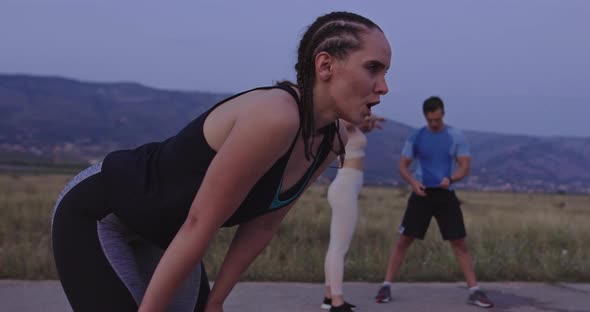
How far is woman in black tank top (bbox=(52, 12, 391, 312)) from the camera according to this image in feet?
6.68

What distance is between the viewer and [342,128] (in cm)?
264

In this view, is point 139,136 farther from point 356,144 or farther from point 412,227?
Result: point 356,144

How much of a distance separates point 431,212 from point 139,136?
136 meters

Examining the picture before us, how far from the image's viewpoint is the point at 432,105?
6.80 metres

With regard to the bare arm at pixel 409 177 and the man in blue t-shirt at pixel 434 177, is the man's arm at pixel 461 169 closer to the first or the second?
the man in blue t-shirt at pixel 434 177

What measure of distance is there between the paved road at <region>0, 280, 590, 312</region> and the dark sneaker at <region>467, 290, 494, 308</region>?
2.9 inches

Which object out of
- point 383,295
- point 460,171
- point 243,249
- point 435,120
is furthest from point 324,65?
point 460,171

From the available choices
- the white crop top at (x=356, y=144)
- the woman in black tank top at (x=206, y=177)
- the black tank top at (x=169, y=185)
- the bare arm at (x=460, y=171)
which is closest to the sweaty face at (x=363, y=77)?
the woman in black tank top at (x=206, y=177)

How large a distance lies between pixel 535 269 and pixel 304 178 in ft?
19.8

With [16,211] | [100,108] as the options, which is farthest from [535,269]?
[100,108]

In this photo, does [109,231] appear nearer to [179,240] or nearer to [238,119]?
[179,240]

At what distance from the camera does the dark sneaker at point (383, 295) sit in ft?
20.7

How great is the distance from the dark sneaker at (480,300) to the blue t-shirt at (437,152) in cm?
101

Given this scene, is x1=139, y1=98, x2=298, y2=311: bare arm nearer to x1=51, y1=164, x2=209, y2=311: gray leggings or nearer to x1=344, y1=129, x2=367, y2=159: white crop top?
x1=51, y1=164, x2=209, y2=311: gray leggings
